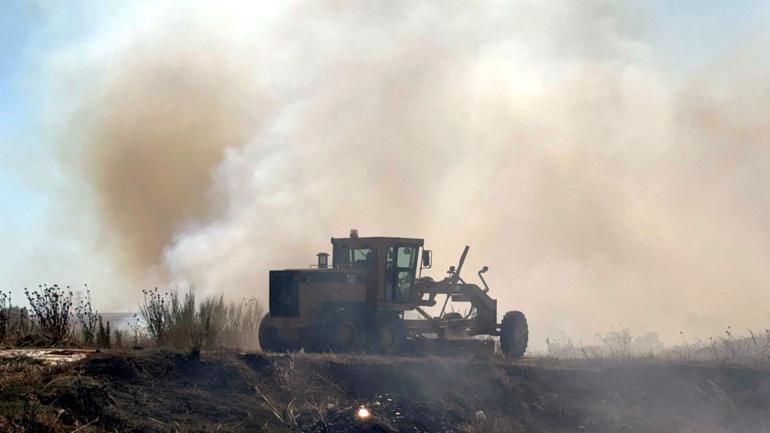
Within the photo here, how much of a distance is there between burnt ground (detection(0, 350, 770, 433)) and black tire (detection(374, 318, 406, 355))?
11.4ft

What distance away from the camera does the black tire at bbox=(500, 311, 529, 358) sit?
84.9 feet

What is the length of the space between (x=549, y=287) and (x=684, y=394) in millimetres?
29109

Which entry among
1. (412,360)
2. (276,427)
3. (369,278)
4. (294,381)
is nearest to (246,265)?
(369,278)

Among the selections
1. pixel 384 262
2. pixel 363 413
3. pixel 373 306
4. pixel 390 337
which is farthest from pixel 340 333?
pixel 363 413

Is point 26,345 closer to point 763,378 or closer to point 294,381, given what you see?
point 294,381

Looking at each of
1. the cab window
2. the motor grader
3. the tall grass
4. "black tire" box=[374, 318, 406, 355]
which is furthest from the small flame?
the cab window

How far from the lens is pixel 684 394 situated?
20391 millimetres

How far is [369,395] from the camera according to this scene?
57.0ft

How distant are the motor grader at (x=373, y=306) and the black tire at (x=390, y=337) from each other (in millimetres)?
14

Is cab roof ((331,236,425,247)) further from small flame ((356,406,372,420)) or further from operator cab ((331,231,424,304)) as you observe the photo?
small flame ((356,406,372,420))

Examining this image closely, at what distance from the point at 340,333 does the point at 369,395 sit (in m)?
5.71

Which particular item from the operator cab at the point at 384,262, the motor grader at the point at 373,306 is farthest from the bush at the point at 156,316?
the operator cab at the point at 384,262

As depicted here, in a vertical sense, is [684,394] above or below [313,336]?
below

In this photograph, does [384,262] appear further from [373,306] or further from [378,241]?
[373,306]
